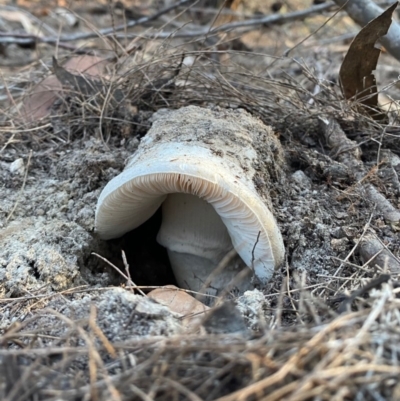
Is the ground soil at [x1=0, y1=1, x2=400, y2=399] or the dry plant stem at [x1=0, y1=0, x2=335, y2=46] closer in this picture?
the ground soil at [x1=0, y1=1, x2=400, y2=399]

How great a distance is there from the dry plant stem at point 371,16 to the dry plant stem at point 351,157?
518 mm

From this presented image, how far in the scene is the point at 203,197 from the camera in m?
1.58

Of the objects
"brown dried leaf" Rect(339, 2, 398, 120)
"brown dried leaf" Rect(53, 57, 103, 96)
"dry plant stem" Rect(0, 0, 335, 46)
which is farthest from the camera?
"dry plant stem" Rect(0, 0, 335, 46)

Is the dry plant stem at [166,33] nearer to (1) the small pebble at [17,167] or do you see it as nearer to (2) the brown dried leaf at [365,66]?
(2) the brown dried leaf at [365,66]

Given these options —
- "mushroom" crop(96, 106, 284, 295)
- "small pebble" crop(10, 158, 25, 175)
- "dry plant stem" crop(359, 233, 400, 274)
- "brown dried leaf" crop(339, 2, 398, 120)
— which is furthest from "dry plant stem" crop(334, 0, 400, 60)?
"small pebble" crop(10, 158, 25, 175)

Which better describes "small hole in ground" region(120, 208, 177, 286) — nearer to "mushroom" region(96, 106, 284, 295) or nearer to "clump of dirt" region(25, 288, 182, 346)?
"mushroom" region(96, 106, 284, 295)

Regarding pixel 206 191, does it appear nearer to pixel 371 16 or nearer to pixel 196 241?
pixel 196 241

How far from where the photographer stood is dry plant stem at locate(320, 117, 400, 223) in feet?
5.87

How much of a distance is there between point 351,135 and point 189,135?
965mm

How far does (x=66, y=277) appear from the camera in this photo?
167cm

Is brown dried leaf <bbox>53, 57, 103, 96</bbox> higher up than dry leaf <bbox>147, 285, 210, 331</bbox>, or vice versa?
brown dried leaf <bbox>53, 57, 103, 96</bbox>

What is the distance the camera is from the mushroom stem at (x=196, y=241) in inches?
70.6

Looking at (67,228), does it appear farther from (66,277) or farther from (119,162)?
(119,162)

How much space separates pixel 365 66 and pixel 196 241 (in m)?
1.15
